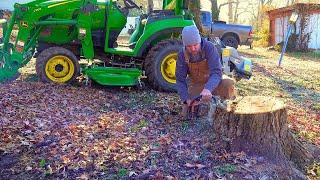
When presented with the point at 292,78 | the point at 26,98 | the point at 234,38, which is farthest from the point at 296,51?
the point at 26,98

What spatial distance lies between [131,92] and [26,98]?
2.06 metres

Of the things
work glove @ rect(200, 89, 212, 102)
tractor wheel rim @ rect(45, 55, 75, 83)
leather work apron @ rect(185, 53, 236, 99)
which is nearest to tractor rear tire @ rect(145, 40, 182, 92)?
tractor wheel rim @ rect(45, 55, 75, 83)

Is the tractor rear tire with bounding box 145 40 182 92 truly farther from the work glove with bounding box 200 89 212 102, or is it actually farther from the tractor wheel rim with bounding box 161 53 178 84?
the work glove with bounding box 200 89 212 102

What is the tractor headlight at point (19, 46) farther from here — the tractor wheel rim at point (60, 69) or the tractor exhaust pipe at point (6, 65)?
the tractor wheel rim at point (60, 69)

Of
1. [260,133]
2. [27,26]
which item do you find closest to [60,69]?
[27,26]

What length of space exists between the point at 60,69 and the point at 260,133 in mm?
4784

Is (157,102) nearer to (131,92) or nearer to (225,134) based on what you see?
(131,92)

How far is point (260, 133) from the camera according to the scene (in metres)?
4.48

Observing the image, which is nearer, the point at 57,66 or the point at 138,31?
the point at 57,66

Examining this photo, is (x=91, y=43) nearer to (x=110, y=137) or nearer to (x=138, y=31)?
(x=138, y=31)

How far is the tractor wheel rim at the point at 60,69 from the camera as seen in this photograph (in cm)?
812

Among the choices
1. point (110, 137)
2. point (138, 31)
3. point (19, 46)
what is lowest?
point (110, 137)

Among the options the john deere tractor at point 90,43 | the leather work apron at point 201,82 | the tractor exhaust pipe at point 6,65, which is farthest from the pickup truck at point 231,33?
the leather work apron at point 201,82

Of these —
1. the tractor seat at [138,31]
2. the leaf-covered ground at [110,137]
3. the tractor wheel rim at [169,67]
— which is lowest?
the leaf-covered ground at [110,137]
